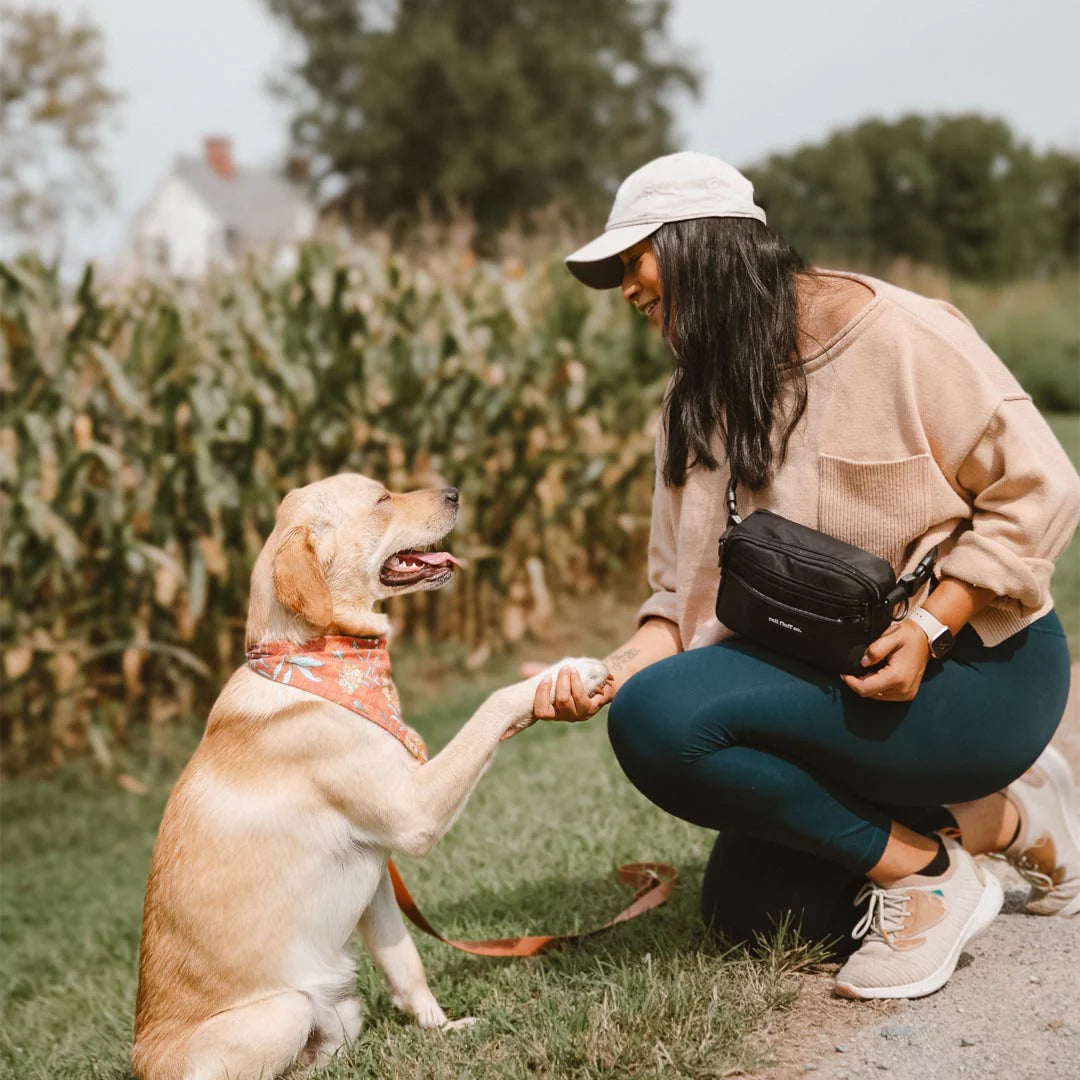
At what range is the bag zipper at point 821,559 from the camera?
234 cm

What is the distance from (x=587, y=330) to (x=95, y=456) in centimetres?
325

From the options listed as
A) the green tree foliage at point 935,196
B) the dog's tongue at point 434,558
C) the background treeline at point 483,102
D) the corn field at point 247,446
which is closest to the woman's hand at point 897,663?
the dog's tongue at point 434,558

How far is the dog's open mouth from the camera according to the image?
119 inches

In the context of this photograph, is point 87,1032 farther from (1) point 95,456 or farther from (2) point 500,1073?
(1) point 95,456

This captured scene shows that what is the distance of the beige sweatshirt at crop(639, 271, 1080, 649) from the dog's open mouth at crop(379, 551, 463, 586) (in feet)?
2.89

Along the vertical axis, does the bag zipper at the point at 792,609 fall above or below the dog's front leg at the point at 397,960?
above

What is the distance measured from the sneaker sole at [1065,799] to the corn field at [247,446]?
4.24 m

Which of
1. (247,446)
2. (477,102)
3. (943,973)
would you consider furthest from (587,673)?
(477,102)

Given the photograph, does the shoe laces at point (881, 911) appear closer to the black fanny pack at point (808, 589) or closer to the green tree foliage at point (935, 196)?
the black fanny pack at point (808, 589)

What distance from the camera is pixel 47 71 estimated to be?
91.6 ft

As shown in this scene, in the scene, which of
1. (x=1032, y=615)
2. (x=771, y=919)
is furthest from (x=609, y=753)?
(x=1032, y=615)

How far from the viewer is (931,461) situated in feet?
8.05

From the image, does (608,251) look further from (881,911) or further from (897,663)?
(881,911)

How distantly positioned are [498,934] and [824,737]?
3.92 ft
